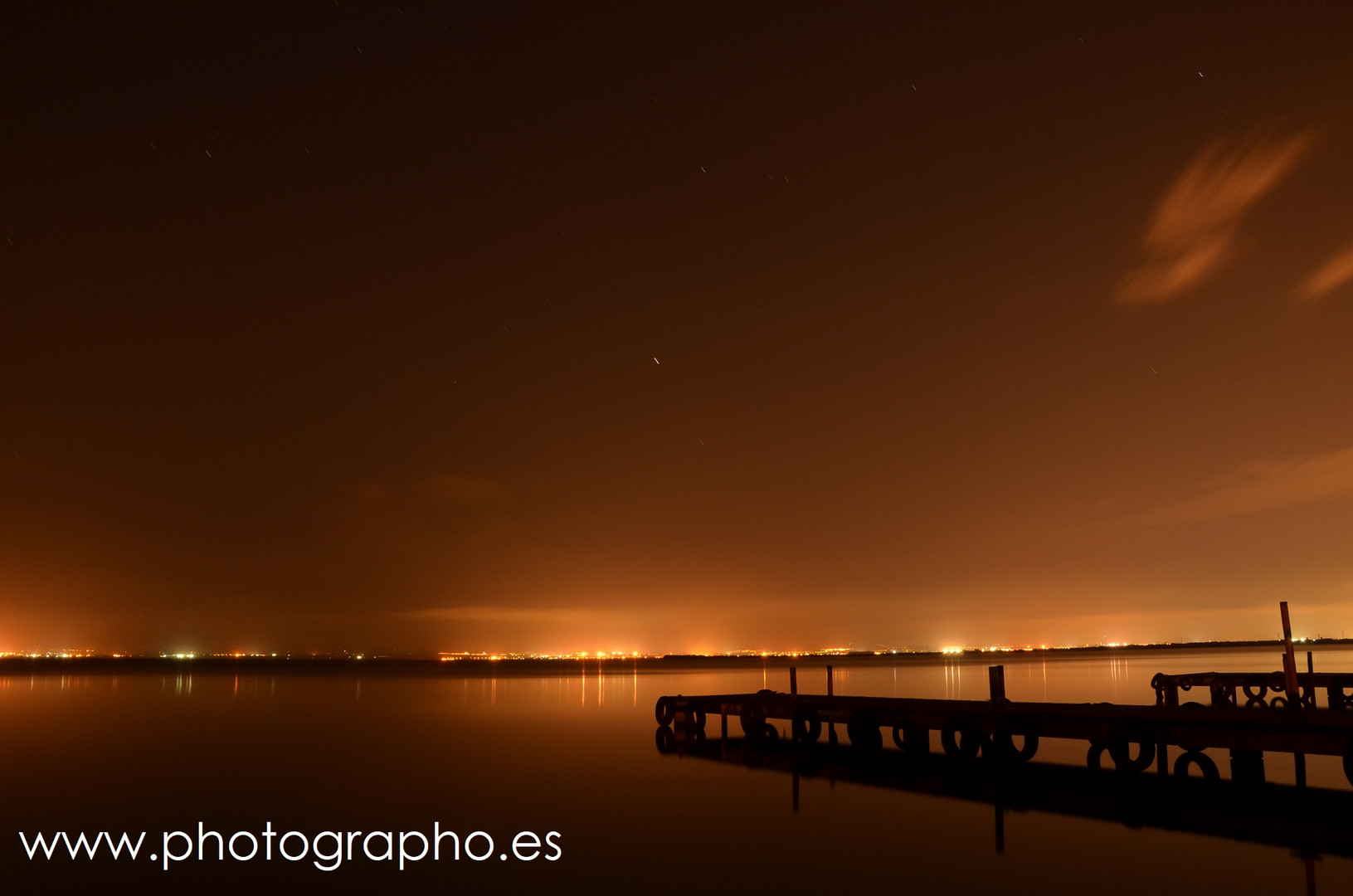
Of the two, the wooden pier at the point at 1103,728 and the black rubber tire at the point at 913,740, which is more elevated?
the wooden pier at the point at 1103,728

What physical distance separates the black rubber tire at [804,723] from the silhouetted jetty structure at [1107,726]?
0.03 m

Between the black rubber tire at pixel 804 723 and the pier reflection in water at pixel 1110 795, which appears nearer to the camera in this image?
the pier reflection in water at pixel 1110 795

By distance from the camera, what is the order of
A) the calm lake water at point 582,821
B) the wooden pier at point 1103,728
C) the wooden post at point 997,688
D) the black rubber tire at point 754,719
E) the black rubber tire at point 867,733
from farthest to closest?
the black rubber tire at point 754,719 → the black rubber tire at point 867,733 → the wooden post at point 997,688 → the wooden pier at point 1103,728 → the calm lake water at point 582,821

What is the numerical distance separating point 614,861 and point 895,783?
9.49m

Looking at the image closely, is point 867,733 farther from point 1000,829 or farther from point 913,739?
point 1000,829

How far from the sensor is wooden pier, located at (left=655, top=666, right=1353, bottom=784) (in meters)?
18.1

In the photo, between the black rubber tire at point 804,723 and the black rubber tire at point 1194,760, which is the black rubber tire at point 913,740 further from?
the black rubber tire at point 1194,760

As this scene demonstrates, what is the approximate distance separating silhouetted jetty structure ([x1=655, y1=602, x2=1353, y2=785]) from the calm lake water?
126 centimetres

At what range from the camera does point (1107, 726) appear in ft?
69.8

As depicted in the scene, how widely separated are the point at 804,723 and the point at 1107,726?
10.7 metres

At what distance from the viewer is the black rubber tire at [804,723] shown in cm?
2977

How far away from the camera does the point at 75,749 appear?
3481 centimetres

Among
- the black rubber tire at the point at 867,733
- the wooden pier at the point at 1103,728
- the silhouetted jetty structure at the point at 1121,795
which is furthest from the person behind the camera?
the black rubber tire at the point at 867,733

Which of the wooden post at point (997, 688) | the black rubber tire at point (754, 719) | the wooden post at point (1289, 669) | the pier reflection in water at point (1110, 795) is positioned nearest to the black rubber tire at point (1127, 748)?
the pier reflection in water at point (1110, 795)
